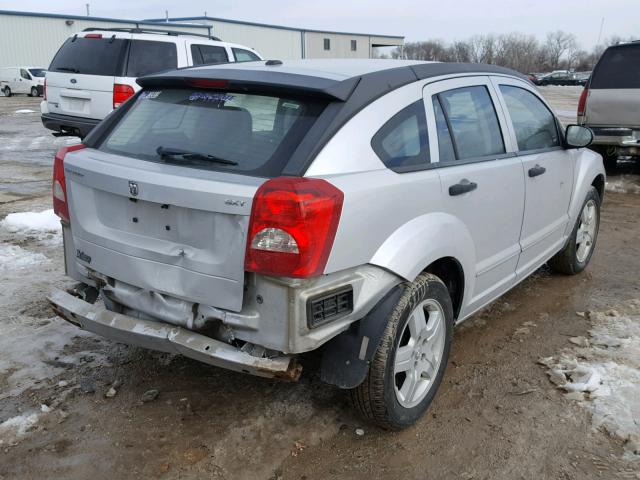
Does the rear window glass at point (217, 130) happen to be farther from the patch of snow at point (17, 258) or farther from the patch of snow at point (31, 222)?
the patch of snow at point (31, 222)

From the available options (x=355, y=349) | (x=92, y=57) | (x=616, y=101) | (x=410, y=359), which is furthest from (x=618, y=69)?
(x=355, y=349)

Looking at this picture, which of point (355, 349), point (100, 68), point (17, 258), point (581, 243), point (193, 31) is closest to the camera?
point (355, 349)

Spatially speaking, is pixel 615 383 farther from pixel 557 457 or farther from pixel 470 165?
pixel 470 165

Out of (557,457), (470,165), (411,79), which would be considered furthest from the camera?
(470,165)

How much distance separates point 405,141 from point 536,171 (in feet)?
4.66

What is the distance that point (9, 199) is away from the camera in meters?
7.95

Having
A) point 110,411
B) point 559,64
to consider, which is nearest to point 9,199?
point 110,411

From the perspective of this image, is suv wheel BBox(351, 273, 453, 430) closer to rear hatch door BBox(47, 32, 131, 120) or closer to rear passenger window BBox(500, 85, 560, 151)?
rear passenger window BBox(500, 85, 560, 151)

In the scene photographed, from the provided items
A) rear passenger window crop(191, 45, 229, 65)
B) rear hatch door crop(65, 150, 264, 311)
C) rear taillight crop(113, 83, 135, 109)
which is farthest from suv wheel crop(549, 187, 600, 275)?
rear passenger window crop(191, 45, 229, 65)

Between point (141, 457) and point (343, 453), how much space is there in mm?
961

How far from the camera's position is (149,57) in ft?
30.2

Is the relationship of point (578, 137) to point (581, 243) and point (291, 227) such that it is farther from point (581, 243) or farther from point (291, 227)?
point (291, 227)

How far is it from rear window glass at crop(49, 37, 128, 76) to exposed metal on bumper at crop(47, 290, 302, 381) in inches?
266

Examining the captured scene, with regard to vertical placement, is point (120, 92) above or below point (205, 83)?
below
